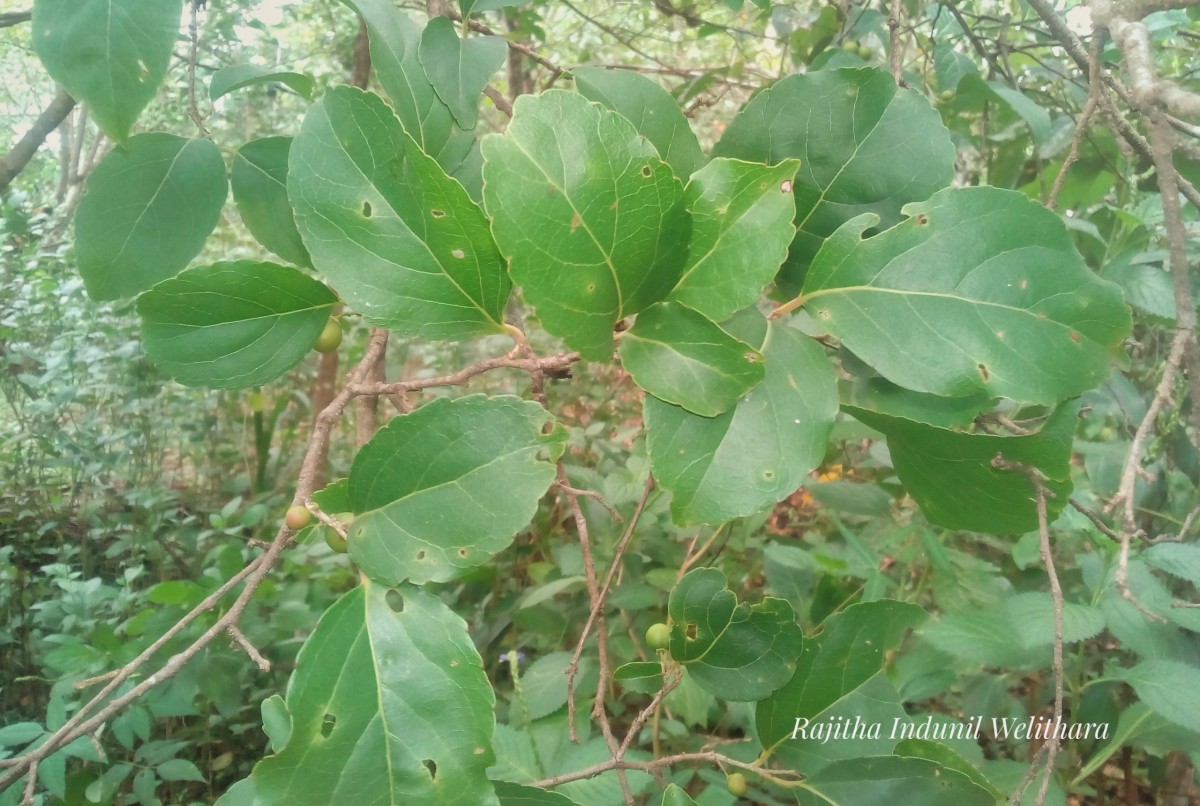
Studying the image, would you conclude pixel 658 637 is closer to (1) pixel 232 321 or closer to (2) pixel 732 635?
(2) pixel 732 635

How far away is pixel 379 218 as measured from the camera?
Answer: 41cm

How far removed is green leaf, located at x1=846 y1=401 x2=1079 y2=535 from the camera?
1.35 feet

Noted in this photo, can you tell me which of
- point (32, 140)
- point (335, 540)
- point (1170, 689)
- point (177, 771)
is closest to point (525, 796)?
point (335, 540)

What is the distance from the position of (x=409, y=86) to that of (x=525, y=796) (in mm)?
482

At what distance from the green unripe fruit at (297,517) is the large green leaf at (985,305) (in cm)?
33

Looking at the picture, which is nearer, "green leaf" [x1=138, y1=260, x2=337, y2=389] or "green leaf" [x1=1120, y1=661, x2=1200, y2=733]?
"green leaf" [x1=138, y1=260, x2=337, y2=389]

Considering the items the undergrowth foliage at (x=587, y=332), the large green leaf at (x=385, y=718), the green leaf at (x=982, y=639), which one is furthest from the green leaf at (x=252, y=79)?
the green leaf at (x=982, y=639)

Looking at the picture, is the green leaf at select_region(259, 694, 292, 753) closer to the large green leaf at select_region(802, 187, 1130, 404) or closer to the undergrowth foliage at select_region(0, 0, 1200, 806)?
the undergrowth foliage at select_region(0, 0, 1200, 806)

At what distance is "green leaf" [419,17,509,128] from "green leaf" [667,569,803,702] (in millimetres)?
371

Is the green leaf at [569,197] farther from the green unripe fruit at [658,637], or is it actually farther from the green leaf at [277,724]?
the green unripe fruit at [658,637]

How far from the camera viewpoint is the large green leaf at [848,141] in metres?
0.45

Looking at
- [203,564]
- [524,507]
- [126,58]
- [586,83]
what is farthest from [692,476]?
[203,564]

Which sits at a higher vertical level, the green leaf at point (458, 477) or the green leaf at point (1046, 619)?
the green leaf at point (458, 477)

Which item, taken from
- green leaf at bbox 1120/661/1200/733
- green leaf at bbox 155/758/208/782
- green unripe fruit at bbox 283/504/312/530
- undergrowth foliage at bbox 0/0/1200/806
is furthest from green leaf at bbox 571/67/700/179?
green leaf at bbox 155/758/208/782
